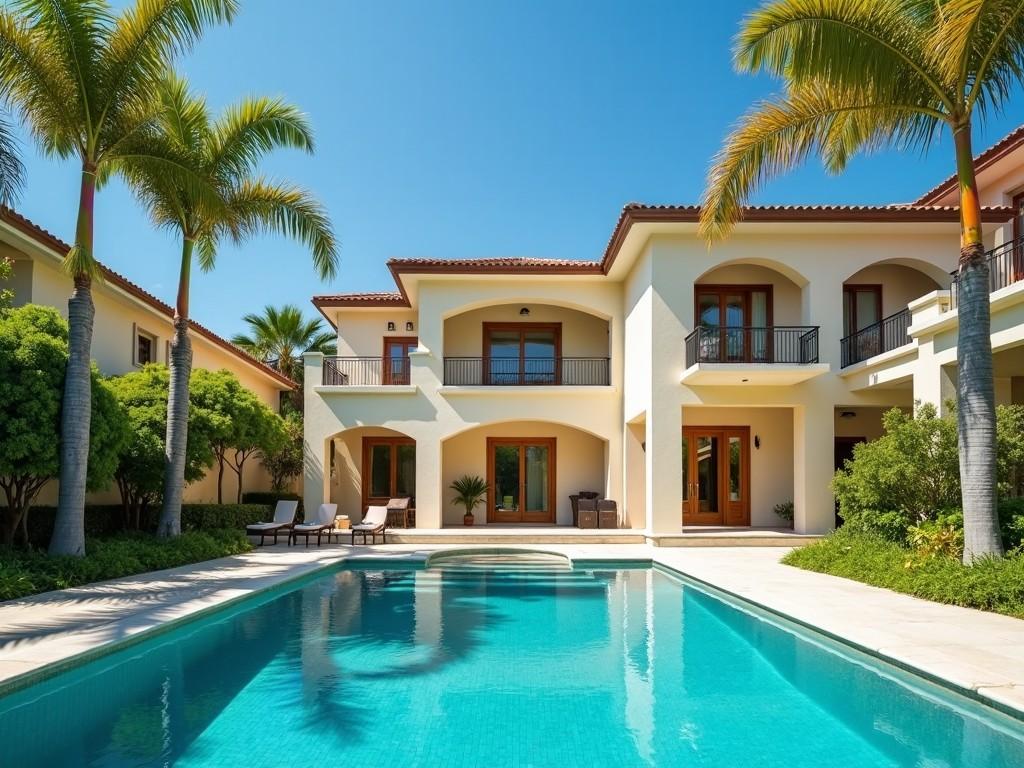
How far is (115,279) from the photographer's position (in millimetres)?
13969

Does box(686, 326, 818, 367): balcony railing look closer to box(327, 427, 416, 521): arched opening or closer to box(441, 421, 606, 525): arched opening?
box(441, 421, 606, 525): arched opening

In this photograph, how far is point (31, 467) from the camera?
952 cm

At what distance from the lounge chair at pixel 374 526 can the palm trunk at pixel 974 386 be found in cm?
1180

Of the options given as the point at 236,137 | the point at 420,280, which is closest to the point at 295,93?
the point at 236,137

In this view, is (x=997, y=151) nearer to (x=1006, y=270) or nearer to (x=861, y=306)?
(x=1006, y=270)

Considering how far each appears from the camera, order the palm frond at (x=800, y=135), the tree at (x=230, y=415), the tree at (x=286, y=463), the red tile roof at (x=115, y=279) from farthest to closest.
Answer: the tree at (x=286, y=463)
the tree at (x=230, y=415)
the red tile roof at (x=115, y=279)
the palm frond at (x=800, y=135)

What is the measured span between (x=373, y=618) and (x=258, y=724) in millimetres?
3819

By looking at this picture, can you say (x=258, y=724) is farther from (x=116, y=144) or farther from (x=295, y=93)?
(x=295, y=93)

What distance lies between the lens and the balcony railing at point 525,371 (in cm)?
2005

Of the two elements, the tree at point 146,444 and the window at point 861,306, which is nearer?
the tree at point 146,444

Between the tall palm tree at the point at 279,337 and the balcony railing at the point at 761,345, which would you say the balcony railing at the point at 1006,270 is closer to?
the balcony railing at the point at 761,345

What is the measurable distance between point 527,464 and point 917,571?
40.0 ft

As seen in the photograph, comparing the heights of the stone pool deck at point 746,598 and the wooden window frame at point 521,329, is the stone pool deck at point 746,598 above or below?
below

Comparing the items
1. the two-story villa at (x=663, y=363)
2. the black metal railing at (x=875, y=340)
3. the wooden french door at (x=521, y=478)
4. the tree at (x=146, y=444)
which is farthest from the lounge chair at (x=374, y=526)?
the black metal railing at (x=875, y=340)
